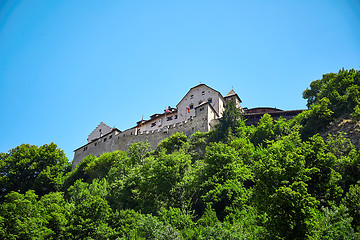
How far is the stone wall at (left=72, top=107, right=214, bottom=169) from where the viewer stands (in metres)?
46.6

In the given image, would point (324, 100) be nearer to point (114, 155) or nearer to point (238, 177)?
point (238, 177)

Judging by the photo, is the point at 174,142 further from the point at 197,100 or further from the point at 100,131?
the point at 100,131

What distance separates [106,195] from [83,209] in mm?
5824

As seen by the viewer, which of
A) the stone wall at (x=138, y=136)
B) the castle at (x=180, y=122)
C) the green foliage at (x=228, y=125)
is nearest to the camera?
the green foliage at (x=228, y=125)

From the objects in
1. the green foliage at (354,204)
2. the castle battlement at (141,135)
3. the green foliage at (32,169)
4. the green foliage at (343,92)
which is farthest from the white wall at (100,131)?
the green foliage at (354,204)

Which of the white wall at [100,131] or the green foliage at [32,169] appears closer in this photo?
the green foliage at [32,169]

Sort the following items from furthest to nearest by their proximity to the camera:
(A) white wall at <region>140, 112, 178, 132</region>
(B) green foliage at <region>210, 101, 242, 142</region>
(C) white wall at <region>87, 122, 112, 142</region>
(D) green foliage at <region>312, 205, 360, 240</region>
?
(C) white wall at <region>87, 122, 112, 142</region> < (A) white wall at <region>140, 112, 178, 132</region> < (B) green foliage at <region>210, 101, 242, 142</region> < (D) green foliage at <region>312, 205, 360, 240</region>

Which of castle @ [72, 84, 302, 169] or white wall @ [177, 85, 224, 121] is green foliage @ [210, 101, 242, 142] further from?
white wall @ [177, 85, 224, 121]

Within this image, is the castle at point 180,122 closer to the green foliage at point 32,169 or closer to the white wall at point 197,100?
the white wall at point 197,100

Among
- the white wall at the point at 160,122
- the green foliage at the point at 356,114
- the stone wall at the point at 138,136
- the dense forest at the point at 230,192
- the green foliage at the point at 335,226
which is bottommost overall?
the green foliage at the point at 335,226

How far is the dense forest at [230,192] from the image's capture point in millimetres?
18547

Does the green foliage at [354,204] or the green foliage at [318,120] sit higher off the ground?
the green foliage at [318,120]

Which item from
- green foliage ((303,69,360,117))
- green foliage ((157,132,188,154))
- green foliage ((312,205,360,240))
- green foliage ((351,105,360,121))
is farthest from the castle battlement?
green foliage ((312,205,360,240))

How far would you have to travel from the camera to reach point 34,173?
46.3 meters
